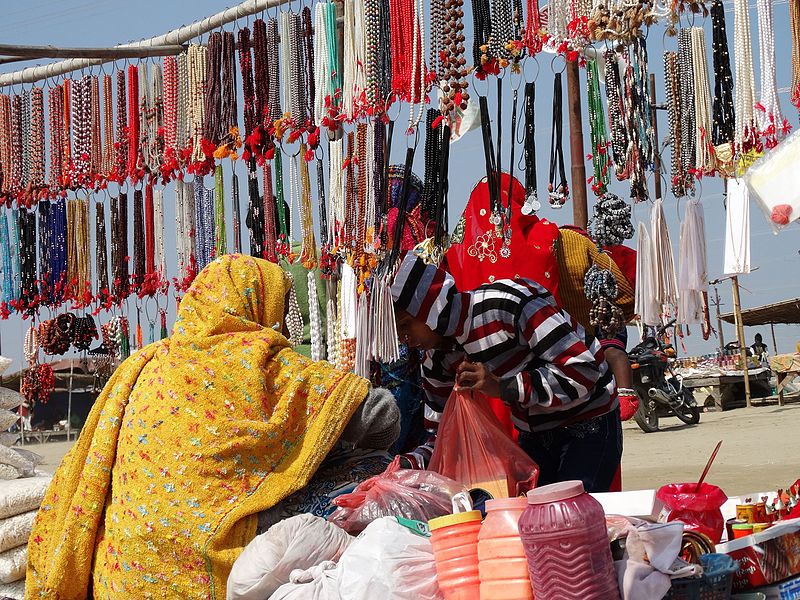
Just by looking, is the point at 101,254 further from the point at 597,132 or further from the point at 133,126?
the point at 597,132

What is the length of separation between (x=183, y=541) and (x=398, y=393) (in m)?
1.44

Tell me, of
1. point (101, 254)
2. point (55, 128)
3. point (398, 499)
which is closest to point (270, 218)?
point (101, 254)

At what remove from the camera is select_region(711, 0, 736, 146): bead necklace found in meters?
3.39

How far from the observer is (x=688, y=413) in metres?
13.6

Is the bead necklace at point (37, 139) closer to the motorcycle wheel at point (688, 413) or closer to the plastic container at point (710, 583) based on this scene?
the plastic container at point (710, 583)

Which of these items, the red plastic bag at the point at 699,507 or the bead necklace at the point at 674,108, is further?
the bead necklace at the point at 674,108

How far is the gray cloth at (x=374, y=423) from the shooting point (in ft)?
10.4

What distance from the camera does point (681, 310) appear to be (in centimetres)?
359

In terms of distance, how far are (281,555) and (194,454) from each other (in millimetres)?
542

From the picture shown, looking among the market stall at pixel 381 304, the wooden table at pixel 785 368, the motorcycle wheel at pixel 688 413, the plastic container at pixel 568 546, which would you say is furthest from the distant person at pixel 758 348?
the plastic container at pixel 568 546

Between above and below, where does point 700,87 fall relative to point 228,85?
below

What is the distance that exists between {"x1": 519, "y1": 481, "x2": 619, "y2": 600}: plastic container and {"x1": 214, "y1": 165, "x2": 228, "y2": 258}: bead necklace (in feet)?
11.6

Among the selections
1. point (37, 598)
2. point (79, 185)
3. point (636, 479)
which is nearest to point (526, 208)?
point (37, 598)

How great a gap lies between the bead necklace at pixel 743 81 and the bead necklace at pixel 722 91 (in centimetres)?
3
